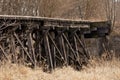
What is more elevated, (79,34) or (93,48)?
(79,34)

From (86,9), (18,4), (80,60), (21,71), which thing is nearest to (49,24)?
(80,60)

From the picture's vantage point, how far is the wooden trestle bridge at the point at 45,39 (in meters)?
9.39

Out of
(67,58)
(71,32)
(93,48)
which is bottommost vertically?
(93,48)

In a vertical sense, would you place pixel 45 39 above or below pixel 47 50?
above

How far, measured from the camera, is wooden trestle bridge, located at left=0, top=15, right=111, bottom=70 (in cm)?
939

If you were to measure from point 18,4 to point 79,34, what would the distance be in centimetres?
828

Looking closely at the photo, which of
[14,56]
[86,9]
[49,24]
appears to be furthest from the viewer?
[86,9]

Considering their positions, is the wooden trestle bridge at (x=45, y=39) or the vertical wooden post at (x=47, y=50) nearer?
the wooden trestle bridge at (x=45, y=39)

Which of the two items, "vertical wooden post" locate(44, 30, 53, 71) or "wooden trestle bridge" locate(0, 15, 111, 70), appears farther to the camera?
"vertical wooden post" locate(44, 30, 53, 71)

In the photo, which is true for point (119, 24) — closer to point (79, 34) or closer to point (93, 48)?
point (93, 48)

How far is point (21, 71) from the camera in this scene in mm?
7418

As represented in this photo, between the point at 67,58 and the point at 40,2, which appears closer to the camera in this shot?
the point at 67,58

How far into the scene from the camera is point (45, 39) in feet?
36.1

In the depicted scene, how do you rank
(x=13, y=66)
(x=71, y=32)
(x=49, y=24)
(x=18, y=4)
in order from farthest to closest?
(x=18, y=4)
(x=71, y=32)
(x=49, y=24)
(x=13, y=66)
